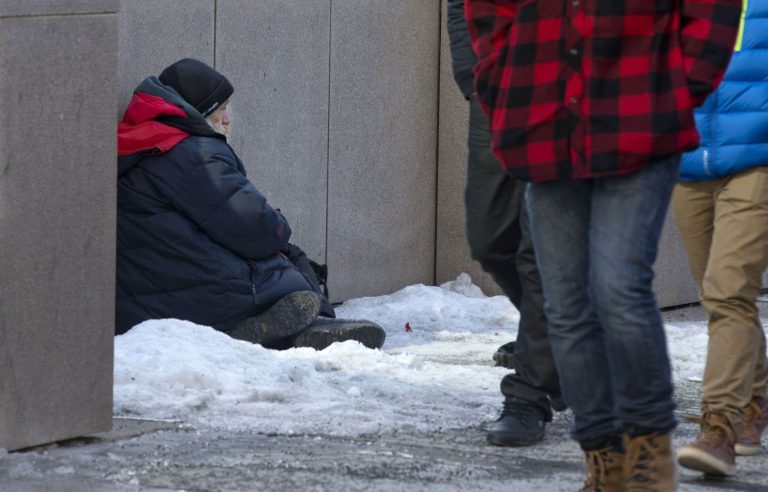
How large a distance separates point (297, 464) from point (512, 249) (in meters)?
1.10

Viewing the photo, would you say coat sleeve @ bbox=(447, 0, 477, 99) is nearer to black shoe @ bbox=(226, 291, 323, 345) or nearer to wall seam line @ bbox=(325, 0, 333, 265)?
black shoe @ bbox=(226, 291, 323, 345)

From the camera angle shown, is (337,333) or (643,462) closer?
(643,462)

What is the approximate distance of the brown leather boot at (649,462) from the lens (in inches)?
146

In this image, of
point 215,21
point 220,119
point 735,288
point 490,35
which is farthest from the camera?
point 215,21

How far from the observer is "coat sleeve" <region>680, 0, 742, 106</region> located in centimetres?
362

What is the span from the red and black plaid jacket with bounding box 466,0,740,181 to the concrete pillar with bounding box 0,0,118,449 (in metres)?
1.48

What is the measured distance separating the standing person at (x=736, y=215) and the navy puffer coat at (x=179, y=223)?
2.82 metres

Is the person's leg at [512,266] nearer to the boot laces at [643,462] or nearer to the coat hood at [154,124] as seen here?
the boot laces at [643,462]

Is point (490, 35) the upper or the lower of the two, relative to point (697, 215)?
upper

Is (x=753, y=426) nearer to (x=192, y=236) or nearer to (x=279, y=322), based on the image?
(x=279, y=322)

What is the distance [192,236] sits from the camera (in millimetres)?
7168

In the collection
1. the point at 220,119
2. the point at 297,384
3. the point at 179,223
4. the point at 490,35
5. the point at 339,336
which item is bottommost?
the point at 339,336

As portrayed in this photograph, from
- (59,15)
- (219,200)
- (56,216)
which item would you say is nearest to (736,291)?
(56,216)

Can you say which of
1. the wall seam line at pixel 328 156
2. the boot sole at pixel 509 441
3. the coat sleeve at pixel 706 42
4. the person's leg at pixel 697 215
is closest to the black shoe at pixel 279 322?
the wall seam line at pixel 328 156
